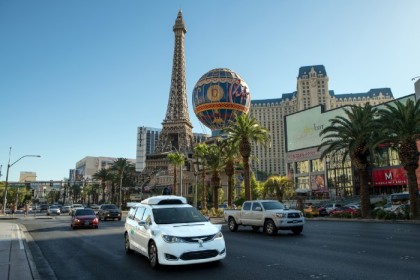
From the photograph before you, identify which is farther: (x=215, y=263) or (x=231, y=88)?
(x=231, y=88)

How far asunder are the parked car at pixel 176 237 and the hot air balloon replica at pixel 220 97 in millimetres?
72501

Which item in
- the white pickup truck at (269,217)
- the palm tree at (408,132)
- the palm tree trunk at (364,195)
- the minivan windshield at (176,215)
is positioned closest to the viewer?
the minivan windshield at (176,215)

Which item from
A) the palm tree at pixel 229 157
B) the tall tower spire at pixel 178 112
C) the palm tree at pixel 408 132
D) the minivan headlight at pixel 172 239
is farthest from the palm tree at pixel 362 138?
the tall tower spire at pixel 178 112

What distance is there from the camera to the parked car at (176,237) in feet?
29.5

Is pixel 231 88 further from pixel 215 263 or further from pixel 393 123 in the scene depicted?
pixel 215 263

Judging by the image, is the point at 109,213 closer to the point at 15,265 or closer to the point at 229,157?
the point at 229,157

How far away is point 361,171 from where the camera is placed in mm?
32312

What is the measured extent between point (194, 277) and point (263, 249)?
17.3ft

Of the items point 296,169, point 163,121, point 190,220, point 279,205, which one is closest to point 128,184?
point 163,121

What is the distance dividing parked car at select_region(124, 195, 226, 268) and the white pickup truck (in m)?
8.78

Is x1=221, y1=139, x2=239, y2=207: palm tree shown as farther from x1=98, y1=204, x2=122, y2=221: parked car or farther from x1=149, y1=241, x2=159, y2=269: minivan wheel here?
x1=149, y1=241, x2=159, y2=269: minivan wheel

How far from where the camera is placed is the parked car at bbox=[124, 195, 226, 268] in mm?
9000

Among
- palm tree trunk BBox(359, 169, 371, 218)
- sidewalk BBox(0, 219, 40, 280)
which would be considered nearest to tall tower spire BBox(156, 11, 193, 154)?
palm tree trunk BBox(359, 169, 371, 218)

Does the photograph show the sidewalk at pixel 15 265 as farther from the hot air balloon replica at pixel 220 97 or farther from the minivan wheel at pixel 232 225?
the hot air balloon replica at pixel 220 97
